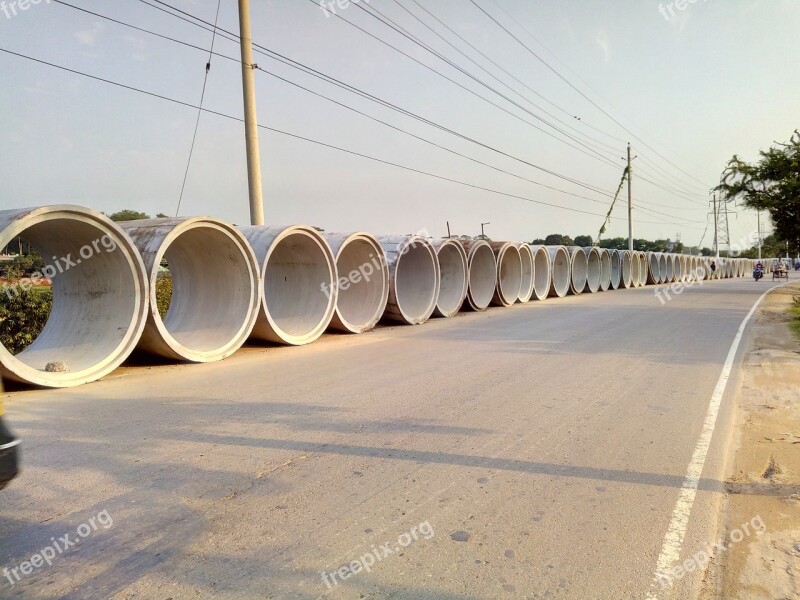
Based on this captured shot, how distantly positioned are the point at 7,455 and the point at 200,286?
7.58 m

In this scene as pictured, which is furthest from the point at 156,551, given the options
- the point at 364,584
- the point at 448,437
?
the point at 448,437

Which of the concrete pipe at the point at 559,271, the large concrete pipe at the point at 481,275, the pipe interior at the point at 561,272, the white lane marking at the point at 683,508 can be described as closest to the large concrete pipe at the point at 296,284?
the large concrete pipe at the point at 481,275

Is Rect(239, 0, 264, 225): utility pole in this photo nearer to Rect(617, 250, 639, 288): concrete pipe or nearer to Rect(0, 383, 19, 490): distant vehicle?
Rect(0, 383, 19, 490): distant vehicle

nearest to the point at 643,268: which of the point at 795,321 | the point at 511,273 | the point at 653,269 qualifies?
the point at 653,269

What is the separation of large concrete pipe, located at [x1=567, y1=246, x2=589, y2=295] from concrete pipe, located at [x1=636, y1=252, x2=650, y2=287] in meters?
10.2

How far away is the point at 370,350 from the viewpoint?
9.55m

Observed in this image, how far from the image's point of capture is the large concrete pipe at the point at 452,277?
15.9m

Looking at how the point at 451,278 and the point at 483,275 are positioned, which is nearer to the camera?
the point at 451,278

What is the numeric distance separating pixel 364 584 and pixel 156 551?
1.13m

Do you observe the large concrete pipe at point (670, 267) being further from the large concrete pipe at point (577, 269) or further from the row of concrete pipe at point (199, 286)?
the row of concrete pipe at point (199, 286)

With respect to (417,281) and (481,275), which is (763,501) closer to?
(417,281)

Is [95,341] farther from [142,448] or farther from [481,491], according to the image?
[481,491]

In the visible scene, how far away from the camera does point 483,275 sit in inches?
730

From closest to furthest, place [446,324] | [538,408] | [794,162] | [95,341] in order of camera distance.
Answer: [538,408]
[95,341]
[446,324]
[794,162]
